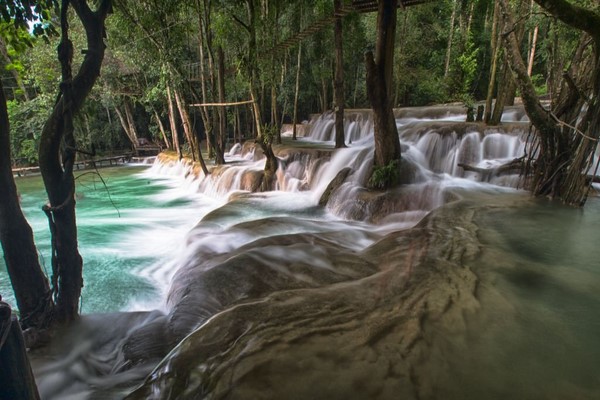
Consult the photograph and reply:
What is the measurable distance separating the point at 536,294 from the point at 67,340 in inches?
190

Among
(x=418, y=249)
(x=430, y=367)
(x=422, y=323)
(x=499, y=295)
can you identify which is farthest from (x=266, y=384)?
(x=418, y=249)

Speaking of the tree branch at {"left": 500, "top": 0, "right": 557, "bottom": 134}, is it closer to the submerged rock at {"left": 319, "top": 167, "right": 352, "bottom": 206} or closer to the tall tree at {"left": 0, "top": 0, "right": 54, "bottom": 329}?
the submerged rock at {"left": 319, "top": 167, "right": 352, "bottom": 206}

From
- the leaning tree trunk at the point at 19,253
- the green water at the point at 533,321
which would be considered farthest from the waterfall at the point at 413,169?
the leaning tree trunk at the point at 19,253

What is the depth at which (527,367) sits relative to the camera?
7.92ft

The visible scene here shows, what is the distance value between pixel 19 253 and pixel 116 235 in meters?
6.09

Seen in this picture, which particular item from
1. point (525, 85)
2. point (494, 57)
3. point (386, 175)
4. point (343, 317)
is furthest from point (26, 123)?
point (525, 85)

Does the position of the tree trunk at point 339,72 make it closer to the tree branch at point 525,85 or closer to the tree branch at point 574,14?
the tree branch at point 525,85

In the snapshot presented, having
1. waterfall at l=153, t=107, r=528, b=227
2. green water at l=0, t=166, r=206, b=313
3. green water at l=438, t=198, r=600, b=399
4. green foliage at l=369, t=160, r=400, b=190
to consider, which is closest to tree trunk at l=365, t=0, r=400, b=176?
green foliage at l=369, t=160, r=400, b=190

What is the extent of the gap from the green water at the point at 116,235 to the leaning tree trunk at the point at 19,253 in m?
0.30

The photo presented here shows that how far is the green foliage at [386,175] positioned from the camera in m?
8.04

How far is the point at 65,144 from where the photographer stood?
3436 mm

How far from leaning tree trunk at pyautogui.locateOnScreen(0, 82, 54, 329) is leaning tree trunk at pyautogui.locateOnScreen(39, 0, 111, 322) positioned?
0.15 m

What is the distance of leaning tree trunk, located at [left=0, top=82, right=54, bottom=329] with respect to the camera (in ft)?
10.2

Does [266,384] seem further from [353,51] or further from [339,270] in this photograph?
[353,51]
